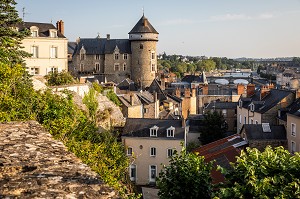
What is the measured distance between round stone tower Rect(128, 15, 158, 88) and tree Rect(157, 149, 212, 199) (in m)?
53.1

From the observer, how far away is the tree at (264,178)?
30.3 ft

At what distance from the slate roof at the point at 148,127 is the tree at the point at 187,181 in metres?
19.3

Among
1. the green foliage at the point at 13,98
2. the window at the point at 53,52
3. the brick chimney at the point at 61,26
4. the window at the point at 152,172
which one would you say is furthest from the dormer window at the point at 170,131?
the brick chimney at the point at 61,26

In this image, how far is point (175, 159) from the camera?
1202 cm

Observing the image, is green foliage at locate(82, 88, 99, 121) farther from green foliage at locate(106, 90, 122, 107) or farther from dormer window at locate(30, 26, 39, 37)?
dormer window at locate(30, 26, 39, 37)

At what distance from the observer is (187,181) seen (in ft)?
37.0

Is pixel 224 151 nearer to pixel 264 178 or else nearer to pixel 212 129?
pixel 212 129

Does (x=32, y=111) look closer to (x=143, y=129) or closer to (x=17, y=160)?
(x=17, y=160)

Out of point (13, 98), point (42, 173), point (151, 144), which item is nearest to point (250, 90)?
point (151, 144)

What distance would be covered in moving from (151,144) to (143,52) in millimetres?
35572

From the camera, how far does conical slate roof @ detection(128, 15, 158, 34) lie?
64.8m

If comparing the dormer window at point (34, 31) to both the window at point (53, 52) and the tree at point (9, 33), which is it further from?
the tree at point (9, 33)

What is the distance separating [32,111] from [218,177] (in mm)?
11351

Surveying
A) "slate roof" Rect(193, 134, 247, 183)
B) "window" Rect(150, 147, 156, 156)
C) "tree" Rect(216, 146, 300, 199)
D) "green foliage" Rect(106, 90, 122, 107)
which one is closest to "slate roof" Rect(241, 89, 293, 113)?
"slate roof" Rect(193, 134, 247, 183)
